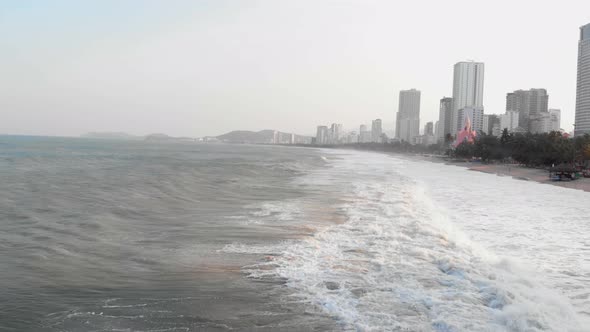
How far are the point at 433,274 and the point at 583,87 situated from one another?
143 metres

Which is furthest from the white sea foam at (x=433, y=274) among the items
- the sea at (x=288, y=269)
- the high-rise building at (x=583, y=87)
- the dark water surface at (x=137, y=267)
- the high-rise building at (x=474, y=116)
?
the high-rise building at (x=474, y=116)

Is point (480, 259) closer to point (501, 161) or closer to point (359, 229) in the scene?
point (359, 229)

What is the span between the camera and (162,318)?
208 inches

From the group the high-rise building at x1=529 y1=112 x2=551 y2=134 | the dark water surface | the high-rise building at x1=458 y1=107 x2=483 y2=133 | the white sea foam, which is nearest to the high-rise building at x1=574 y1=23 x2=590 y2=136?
the high-rise building at x1=529 y1=112 x2=551 y2=134

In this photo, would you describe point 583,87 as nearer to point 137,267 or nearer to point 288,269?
point 288,269

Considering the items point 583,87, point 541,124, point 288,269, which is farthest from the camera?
point 541,124

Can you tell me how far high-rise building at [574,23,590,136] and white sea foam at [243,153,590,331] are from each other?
129m

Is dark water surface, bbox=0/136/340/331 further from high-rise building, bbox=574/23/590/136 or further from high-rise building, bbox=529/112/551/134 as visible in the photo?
Result: high-rise building, bbox=529/112/551/134

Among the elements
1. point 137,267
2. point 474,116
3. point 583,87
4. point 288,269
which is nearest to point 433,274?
point 288,269

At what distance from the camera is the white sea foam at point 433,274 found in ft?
17.7

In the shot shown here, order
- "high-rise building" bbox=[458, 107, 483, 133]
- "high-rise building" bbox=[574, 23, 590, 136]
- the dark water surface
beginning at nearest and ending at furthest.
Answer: the dark water surface < "high-rise building" bbox=[574, 23, 590, 136] < "high-rise building" bbox=[458, 107, 483, 133]

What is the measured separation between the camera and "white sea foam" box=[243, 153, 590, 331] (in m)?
5.41

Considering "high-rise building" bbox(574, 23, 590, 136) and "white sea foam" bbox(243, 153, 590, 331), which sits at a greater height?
"high-rise building" bbox(574, 23, 590, 136)

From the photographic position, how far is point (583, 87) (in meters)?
124
